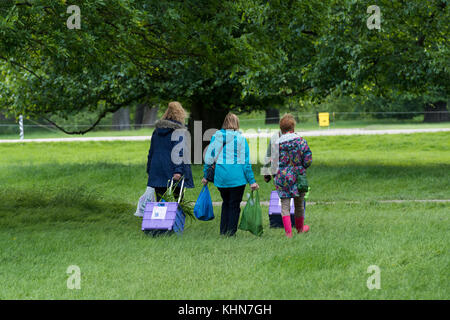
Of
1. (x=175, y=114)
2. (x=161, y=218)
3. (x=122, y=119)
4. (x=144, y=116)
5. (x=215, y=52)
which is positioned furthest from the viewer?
(x=144, y=116)

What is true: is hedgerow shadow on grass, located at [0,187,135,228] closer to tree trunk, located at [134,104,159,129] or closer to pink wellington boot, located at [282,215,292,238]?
pink wellington boot, located at [282,215,292,238]

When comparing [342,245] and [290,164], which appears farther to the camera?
[290,164]

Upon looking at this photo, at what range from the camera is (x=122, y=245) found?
28.6 feet

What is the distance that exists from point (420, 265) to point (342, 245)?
1.23m

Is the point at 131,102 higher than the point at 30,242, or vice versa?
the point at 131,102

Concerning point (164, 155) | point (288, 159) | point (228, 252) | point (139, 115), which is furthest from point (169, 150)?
point (139, 115)

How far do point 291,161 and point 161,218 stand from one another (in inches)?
72.8

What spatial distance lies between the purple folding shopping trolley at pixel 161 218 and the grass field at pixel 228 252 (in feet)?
0.57

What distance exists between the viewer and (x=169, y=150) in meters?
9.63

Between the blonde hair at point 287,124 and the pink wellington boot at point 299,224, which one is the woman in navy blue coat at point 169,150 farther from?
the pink wellington boot at point 299,224

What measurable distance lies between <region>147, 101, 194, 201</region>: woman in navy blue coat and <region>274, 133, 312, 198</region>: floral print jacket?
1.40 m

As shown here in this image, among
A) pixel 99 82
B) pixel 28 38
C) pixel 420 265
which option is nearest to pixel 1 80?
pixel 99 82

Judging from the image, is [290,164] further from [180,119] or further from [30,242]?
[30,242]

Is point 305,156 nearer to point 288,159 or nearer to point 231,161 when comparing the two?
point 288,159
